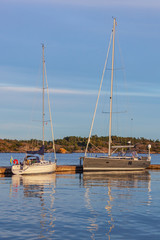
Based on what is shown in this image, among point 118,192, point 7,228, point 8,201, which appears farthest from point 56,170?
point 7,228

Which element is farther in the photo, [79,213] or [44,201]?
[44,201]

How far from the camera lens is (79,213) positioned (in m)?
23.0

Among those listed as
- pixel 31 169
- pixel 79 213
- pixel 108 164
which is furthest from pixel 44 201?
pixel 108 164

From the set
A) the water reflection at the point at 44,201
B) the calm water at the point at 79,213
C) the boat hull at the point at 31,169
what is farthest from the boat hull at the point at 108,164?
the calm water at the point at 79,213

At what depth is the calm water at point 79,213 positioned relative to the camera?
59.0 feet

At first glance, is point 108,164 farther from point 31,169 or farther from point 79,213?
point 79,213

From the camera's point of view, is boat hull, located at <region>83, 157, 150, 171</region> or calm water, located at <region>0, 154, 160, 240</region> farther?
boat hull, located at <region>83, 157, 150, 171</region>

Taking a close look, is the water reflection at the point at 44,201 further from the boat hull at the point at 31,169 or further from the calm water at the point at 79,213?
the boat hull at the point at 31,169

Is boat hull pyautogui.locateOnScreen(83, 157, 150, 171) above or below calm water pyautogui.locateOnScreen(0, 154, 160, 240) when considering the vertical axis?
above

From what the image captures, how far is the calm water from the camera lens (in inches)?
708

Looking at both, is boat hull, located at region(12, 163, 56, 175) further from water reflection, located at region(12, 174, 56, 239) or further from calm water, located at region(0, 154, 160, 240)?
calm water, located at region(0, 154, 160, 240)

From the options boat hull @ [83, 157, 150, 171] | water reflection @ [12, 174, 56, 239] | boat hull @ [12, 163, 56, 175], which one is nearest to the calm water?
water reflection @ [12, 174, 56, 239]

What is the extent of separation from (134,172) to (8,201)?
3495 centimetres

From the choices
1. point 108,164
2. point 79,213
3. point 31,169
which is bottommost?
point 79,213
